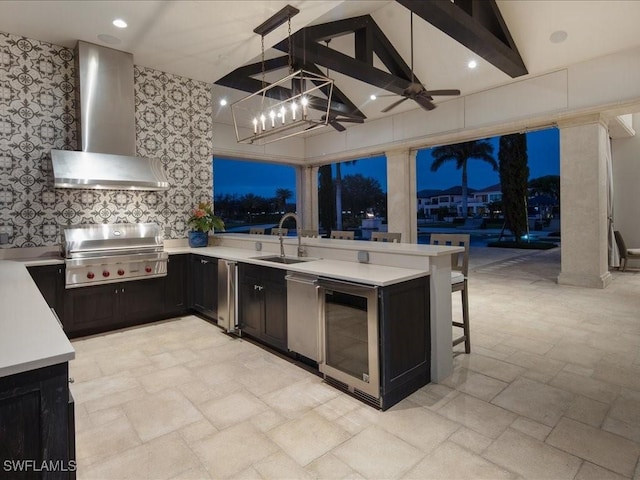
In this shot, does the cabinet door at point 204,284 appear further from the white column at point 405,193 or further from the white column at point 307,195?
the white column at point 307,195

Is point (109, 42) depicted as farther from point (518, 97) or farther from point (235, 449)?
point (518, 97)

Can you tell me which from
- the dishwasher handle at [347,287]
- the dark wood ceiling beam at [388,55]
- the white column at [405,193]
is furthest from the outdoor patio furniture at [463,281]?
the white column at [405,193]

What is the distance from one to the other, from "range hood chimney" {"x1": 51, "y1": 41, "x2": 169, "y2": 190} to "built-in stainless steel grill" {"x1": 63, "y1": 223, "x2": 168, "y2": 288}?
51 centimetres

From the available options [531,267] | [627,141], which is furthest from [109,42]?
[627,141]

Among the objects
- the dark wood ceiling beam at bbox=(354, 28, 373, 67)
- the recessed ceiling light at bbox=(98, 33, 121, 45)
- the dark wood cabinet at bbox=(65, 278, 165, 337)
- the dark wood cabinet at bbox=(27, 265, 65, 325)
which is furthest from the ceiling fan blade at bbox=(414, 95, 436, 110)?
the dark wood cabinet at bbox=(27, 265, 65, 325)

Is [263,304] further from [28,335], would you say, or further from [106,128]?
[106,128]

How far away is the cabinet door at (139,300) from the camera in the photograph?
407cm

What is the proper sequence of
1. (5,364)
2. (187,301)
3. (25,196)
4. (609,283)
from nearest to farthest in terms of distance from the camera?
(5,364) → (25,196) → (187,301) → (609,283)

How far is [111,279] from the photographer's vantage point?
3.93 meters

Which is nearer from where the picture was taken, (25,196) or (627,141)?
(25,196)

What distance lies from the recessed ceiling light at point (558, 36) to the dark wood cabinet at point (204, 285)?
5.51 metres

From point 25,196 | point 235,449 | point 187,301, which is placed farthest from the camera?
point 187,301

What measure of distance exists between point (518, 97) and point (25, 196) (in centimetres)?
714

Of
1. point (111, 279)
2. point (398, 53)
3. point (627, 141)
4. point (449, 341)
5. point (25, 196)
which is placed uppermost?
point (398, 53)
